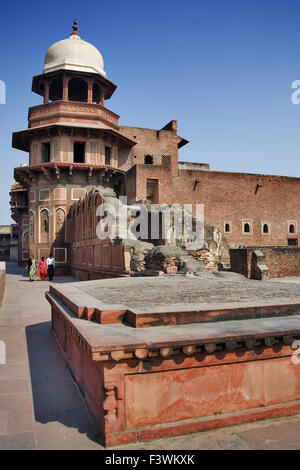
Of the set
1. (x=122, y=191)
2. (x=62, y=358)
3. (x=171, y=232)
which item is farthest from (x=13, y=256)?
(x=62, y=358)

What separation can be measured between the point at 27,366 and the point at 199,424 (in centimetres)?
271

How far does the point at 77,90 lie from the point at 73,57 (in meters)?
2.87

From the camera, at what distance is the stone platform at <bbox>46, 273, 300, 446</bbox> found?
2.62 metres

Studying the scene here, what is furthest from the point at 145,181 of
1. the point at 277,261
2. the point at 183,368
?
the point at 183,368

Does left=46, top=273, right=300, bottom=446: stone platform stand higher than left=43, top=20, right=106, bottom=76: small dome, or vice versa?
left=43, top=20, right=106, bottom=76: small dome

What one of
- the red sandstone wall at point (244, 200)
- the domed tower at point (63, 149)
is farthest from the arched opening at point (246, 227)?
the domed tower at point (63, 149)

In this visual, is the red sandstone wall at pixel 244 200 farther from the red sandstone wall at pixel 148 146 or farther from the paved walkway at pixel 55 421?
the paved walkway at pixel 55 421

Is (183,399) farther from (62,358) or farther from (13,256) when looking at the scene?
(13,256)

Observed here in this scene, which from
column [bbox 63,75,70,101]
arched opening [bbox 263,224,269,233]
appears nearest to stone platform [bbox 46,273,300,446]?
column [bbox 63,75,70,101]

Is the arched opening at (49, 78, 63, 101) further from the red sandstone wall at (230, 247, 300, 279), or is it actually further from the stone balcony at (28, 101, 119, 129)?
the red sandstone wall at (230, 247, 300, 279)

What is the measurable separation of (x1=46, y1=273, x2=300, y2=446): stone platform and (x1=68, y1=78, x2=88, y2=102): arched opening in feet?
76.1

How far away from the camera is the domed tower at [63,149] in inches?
804

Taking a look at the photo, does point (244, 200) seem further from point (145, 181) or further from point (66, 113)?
point (66, 113)
